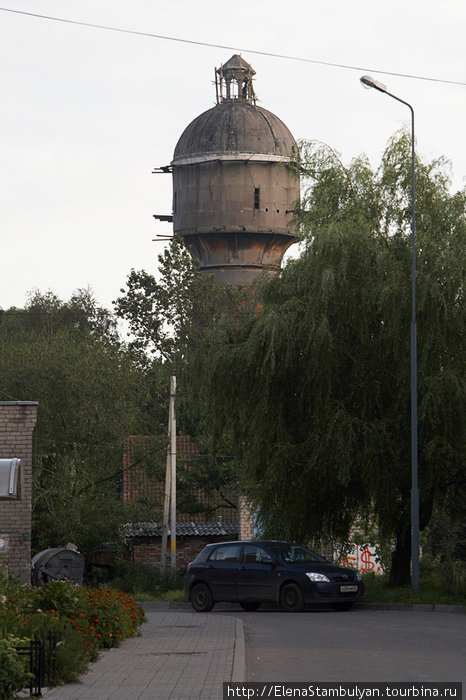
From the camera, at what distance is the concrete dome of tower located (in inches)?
3056

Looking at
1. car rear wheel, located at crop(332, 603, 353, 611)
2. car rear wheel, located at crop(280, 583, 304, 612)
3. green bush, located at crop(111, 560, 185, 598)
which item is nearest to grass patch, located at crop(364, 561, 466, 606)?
car rear wheel, located at crop(332, 603, 353, 611)

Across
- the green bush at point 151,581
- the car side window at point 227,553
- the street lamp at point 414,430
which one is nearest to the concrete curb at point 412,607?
the street lamp at point 414,430

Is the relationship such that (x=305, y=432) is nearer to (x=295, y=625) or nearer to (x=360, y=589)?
(x=360, y=589)

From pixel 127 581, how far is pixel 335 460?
16559 millimetres

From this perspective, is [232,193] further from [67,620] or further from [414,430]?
[67,620]

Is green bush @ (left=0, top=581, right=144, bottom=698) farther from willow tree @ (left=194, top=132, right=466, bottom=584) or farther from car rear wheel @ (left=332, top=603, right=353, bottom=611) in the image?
willow tree @ (left=194, top=132, right=466, bottom=584)

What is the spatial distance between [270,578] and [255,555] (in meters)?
0.65

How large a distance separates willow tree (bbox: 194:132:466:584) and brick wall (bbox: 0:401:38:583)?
8116 mm

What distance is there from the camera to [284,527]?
28.2 meters

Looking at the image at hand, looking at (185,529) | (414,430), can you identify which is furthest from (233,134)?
(414,430)

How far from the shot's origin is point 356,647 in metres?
15.6

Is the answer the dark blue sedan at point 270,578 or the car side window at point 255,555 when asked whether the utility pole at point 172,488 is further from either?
the car side window at point 255,555

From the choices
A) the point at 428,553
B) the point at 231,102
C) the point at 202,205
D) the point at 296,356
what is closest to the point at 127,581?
the point at 428,553

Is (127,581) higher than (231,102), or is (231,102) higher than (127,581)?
(231,102)
